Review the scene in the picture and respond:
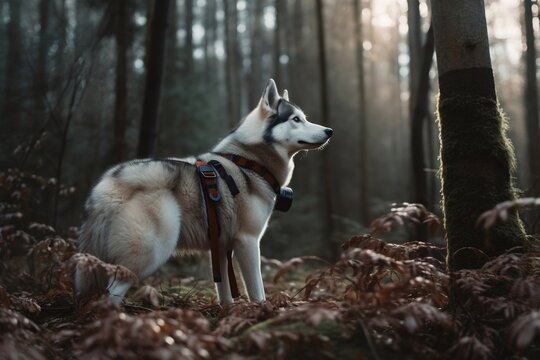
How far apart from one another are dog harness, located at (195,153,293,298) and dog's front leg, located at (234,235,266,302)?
0.74ft

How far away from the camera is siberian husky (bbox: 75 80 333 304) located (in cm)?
366

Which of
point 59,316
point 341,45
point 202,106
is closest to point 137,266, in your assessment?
point 59,316

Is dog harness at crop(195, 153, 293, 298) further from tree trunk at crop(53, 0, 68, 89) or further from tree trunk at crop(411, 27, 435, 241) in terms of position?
tree trunk at crop(53, 0, 68, 89)

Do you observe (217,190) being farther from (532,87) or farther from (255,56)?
(255,56)

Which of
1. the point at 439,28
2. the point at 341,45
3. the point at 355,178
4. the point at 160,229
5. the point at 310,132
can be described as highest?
the point at 341,45

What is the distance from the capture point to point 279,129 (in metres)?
5.11

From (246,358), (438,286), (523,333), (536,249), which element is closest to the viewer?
(523,333)

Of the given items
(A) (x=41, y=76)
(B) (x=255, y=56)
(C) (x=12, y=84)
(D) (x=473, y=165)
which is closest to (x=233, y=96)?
(B) (x=255, y=56)

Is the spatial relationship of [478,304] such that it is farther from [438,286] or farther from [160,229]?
[160,229]

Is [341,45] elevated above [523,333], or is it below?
above

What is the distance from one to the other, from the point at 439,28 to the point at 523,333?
2743 millimetres

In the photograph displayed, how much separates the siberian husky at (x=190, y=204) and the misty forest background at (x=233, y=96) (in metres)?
2.50

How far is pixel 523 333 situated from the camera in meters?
1.99

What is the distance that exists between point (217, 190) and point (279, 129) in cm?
124
